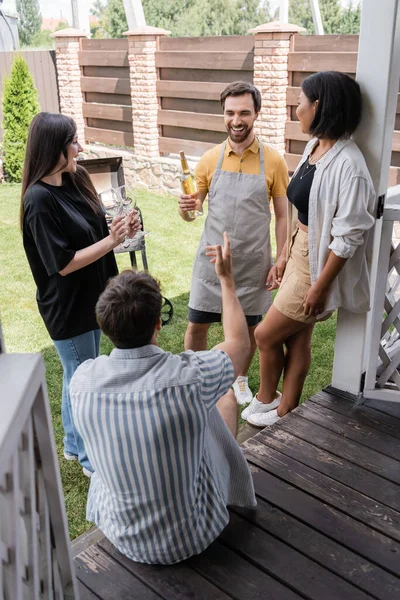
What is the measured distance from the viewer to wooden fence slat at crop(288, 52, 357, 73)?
19.3 feet

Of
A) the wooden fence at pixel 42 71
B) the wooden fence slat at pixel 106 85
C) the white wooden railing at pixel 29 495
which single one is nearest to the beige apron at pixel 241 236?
the white wooden railing at pixel 29 495

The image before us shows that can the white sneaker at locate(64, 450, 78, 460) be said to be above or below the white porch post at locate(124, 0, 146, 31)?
below

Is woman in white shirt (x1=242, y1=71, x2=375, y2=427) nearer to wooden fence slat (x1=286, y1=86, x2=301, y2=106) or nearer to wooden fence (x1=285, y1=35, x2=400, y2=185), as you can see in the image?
wooden fence (x1=285, y1=35, x2=400, y2=185)

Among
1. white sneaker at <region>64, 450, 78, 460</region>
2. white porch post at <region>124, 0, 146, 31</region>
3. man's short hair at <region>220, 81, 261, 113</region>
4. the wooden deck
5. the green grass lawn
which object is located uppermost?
white porch post at <region>124, 0, 146, 31</region>

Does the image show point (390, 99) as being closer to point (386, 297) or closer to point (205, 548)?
point (386, 297)

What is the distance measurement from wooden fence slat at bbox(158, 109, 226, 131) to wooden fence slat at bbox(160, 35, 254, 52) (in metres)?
0.76

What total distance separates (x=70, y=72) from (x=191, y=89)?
2.54m

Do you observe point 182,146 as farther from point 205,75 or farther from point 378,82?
point 378,82

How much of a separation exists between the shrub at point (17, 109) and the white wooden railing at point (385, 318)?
6.92 metres

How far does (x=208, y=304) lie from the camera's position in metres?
3.14

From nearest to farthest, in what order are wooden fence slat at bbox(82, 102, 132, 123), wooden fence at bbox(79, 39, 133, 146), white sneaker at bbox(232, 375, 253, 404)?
white sneaker at bbox(232, 375, 253, 404)
wooden fence at bbox(79, 39, 133, 146)
wooden fence slat at bbox(82, 102, 132, 123)

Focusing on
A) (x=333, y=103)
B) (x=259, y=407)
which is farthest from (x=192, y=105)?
(x=333, y=103)

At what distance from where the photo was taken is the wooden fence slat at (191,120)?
734 cm

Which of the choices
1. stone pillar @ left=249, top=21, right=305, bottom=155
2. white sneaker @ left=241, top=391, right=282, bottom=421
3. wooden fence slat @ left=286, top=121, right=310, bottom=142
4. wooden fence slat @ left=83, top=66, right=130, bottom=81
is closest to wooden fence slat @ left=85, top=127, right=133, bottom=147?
wooden fence slat @ left=83, top=66, right=130, bottom=81
